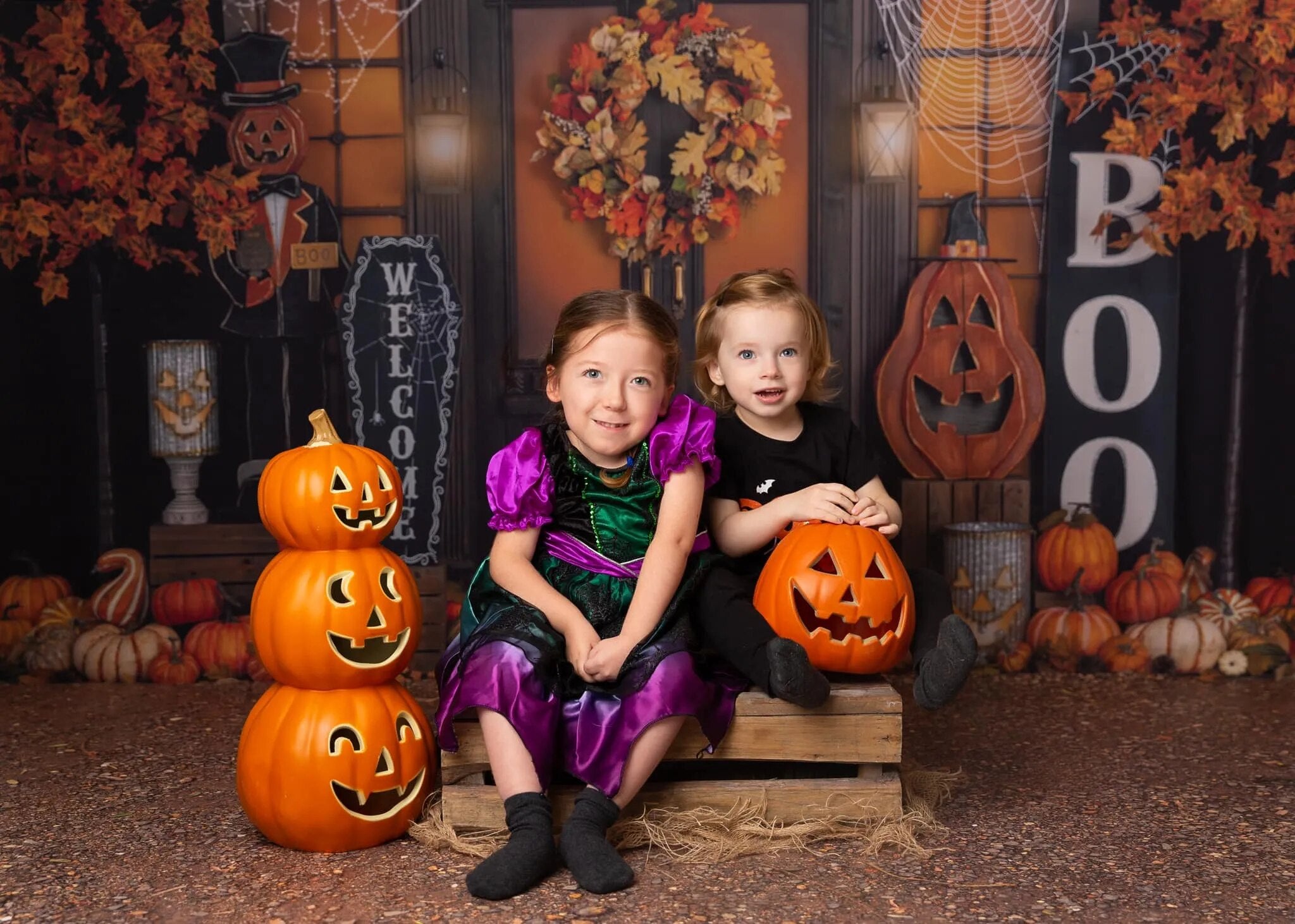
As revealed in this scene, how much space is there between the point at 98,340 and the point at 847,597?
2465mm

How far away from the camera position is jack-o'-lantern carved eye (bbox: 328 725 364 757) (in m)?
2.34

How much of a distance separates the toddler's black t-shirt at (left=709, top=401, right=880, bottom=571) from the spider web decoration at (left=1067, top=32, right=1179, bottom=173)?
1484 mm

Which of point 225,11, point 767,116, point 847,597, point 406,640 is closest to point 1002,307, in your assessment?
point 767,116

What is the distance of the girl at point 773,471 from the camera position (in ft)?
8.09

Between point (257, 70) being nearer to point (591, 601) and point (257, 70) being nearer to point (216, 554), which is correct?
point (216, 554)

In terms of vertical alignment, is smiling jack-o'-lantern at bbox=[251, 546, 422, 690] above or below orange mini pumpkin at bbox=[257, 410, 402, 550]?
below

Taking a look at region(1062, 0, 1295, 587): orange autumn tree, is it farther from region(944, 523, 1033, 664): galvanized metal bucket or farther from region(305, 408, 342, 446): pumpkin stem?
region(305, 408, 342, 446): pumpkin stem

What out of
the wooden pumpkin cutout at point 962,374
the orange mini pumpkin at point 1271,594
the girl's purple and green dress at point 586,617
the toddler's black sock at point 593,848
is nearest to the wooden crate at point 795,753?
the girl's purple and green dress at point 586,617

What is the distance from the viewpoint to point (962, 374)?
3.72 metres

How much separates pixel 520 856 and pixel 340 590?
60 cm

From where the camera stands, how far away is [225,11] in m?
3.67

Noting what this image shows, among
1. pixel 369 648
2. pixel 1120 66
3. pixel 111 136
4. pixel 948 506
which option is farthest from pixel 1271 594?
pixel 111 136

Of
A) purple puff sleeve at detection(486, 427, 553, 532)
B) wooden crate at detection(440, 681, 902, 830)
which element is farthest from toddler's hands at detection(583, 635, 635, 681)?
purple puff sleeve at detection(486, 427, 553, 532)

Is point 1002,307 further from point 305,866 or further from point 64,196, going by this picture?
point 64,196
